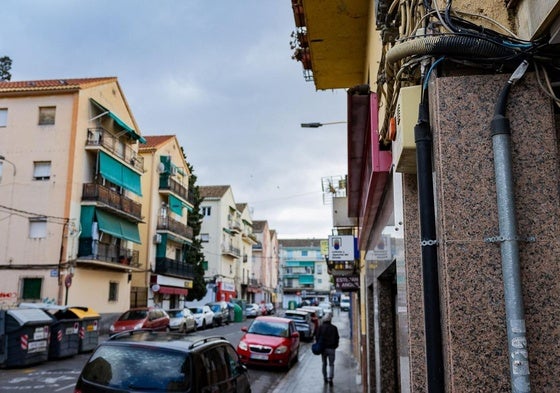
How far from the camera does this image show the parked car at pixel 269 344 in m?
16.2

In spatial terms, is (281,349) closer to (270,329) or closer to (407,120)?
(270,329)

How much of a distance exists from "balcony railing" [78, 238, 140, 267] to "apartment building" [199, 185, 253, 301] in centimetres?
2349

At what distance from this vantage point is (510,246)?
293 cm

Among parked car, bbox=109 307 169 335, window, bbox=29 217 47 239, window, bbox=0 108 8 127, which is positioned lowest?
parked car, bbox=109 307 169 335

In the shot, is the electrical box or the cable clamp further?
the electrical box

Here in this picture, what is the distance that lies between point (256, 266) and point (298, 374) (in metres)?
66.4

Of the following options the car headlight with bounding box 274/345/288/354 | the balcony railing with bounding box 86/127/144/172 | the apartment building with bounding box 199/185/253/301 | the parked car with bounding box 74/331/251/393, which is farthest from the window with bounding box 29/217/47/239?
the apartment building with bounding box 199/185/253/301

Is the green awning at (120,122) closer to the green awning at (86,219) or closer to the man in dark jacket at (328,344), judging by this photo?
the green awning at (86,219)

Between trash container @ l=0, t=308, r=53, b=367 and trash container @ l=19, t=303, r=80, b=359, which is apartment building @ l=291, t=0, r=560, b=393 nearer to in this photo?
trash container @ l=0, t=308, r=53, b=367

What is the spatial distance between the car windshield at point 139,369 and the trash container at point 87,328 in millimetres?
12965

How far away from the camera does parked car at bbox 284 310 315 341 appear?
93.9ft

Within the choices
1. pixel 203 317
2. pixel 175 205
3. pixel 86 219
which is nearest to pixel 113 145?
pixel 86 219

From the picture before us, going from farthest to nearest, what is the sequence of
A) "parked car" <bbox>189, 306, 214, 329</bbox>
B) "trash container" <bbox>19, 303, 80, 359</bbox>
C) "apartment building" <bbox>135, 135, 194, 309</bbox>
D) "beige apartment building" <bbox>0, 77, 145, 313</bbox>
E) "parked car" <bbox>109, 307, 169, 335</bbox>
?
"apartment building" <bbox>135, 135, 194, 309</bbox> → "parked car" <bbox>189, 306, 214, 329</bbox> → "beige apartment building" <bbox>0, 77, 145, 313</bbox> → "parked car" <bbox>109, 307, 169, 335</bbox> → "trash container" <bbox>19, 303, 80, 359</bbox>

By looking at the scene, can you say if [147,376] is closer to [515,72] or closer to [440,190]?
[440,190]
